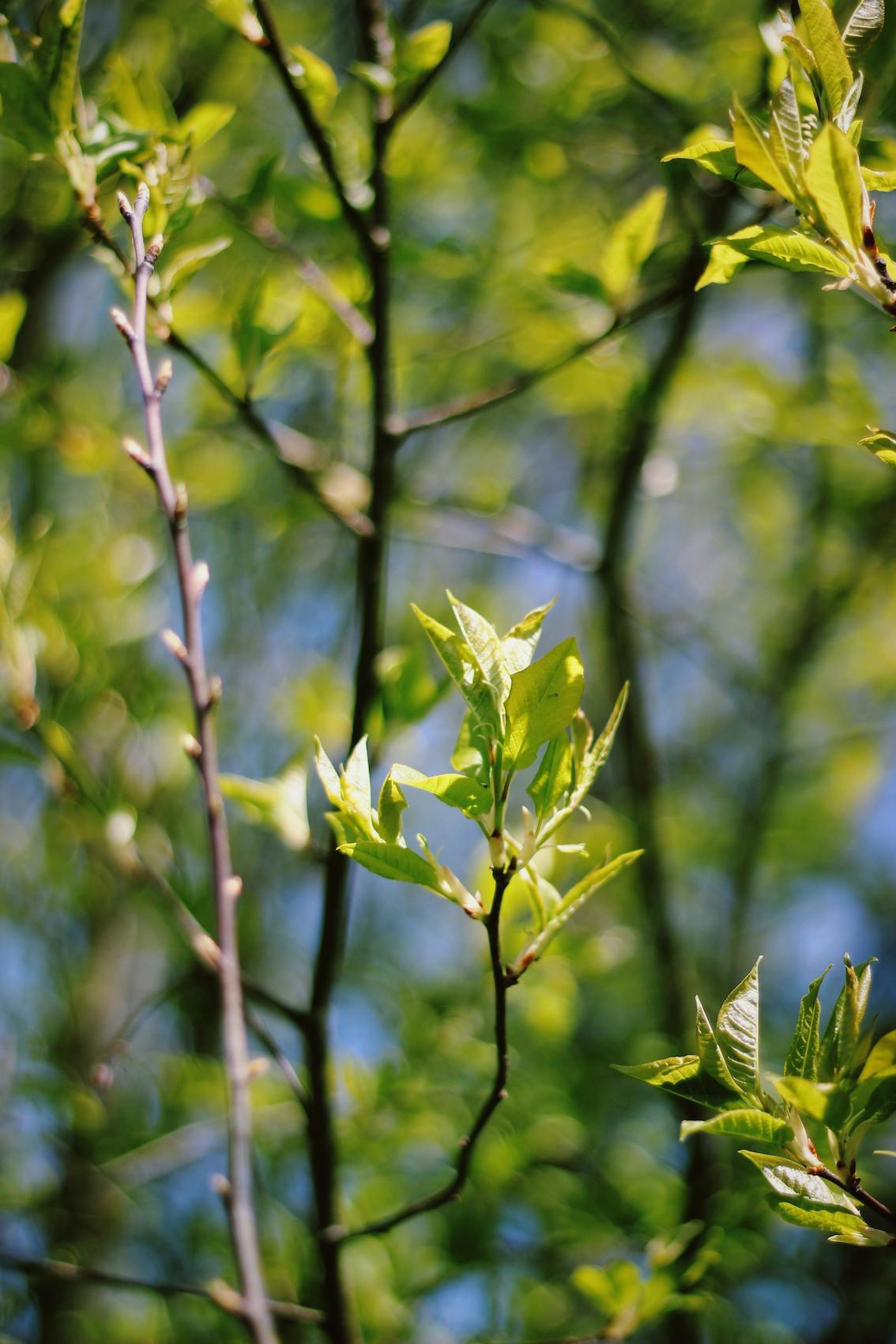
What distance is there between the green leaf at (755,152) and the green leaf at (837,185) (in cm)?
2

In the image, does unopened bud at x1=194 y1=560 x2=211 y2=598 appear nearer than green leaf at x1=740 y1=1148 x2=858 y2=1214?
No

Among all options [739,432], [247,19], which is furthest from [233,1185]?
[739,432]

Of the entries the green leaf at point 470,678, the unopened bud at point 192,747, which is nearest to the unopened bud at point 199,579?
the unopened bud at point 192,747

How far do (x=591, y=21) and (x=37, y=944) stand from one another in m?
3.24

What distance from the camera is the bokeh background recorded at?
1.28 metres

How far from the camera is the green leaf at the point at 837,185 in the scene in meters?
0.52

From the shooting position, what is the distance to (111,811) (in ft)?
3.58

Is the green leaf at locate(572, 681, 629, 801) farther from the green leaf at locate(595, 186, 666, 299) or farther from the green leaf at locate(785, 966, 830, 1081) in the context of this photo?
the green leaf at locate(595, 186, 666, 299)

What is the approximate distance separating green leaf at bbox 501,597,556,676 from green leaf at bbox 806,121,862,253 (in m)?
0.29

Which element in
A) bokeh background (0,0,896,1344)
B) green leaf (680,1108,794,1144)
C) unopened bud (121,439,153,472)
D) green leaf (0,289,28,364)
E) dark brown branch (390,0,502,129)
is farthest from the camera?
bokeh background (0,0,896,1344)

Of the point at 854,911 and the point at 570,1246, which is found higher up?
the point at 570,1246

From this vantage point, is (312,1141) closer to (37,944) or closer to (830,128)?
(830,128)

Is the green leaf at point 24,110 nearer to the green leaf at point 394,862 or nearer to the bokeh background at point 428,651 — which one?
the bokeh background at point 428,651

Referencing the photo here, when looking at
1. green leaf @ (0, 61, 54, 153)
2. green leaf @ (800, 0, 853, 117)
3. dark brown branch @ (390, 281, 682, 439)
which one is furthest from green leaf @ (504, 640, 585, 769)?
green leaf @ (0, 61, 54, 153)
